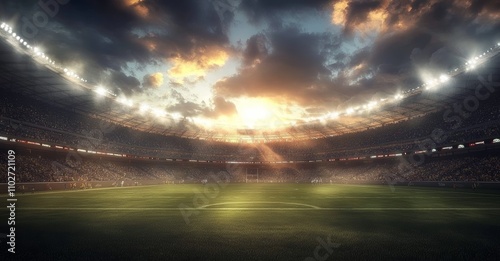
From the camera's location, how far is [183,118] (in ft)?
218

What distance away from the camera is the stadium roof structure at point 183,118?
30670mm

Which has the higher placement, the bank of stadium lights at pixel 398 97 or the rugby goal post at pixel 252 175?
the bank of stadium lights at pixel 398 97

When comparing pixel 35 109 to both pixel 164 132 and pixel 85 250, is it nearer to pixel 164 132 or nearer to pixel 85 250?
Answer: pixel 164 132

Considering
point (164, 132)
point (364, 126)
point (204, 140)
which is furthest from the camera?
point (204, 140)

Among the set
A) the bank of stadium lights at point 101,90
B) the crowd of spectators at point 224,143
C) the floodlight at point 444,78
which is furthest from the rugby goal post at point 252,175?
the floodlight at point 444,78

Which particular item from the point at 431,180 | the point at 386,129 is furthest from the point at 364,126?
the point at 431,180

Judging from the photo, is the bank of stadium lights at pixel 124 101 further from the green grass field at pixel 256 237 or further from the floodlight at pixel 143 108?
the green grass field at pixel 256 237

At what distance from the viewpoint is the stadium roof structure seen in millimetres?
30670

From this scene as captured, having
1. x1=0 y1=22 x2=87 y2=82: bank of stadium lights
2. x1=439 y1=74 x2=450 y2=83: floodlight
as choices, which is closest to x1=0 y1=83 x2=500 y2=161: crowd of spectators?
x1=439 y1=74 x2=450 y2=83: floodlight

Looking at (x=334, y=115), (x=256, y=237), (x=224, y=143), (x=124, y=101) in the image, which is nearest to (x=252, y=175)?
(x=224, y=143)

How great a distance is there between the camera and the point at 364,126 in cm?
6894

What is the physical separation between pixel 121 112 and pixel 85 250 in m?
51.9

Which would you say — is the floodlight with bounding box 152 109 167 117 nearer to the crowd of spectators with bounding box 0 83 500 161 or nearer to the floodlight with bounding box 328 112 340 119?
the crowd of spectators with bounding box 0 83 500 161

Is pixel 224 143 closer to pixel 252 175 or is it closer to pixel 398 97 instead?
pixel 252 175
